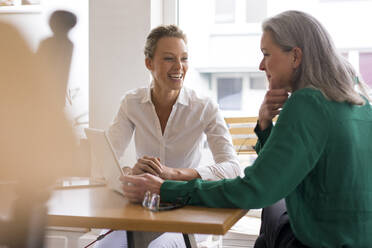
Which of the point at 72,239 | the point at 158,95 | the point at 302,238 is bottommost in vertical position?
the point at 72,239

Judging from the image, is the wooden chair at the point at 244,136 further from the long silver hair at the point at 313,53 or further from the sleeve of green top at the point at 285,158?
the sleeve of green top at the point at 285,158

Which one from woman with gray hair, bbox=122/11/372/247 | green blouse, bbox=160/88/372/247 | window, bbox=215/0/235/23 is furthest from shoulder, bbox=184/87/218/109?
window, bbox=215/0/235/23

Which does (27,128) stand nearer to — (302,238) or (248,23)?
(302,238)

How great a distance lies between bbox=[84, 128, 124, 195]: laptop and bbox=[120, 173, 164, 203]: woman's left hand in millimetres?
104

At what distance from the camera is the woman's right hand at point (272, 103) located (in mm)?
1618

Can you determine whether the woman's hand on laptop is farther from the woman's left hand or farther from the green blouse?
the green blouse

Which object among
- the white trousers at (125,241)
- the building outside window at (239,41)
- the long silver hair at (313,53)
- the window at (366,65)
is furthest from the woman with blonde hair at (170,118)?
the window at (366,65)

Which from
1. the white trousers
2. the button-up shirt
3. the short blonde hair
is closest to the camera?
the white trousers

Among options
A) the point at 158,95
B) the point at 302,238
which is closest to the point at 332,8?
the point at 158,95

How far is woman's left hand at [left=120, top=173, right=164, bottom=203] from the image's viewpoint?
1.47m

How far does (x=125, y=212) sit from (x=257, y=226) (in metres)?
1.41

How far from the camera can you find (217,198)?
1.38 metres

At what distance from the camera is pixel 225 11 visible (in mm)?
3350

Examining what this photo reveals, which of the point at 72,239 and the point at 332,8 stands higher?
the point at 332,8
